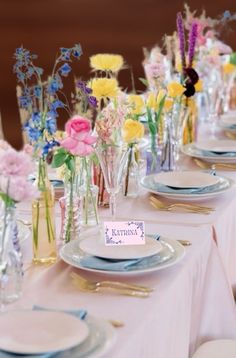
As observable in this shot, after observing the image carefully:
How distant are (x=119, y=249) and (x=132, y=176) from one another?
654 mm

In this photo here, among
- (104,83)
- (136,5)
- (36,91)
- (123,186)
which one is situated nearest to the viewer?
(36,91)

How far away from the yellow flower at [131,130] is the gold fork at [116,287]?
27.4 inches

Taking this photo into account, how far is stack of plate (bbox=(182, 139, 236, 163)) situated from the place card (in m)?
1.04

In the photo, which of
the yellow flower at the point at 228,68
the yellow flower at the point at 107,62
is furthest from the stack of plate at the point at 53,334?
the yellow flower at the point at 228,68

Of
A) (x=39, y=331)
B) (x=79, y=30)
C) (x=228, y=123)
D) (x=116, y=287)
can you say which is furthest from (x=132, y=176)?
(x=79, y=30)

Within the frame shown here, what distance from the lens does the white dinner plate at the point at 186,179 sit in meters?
2.18

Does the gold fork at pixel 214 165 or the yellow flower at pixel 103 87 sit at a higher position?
the yellow flower at pixel 103 87

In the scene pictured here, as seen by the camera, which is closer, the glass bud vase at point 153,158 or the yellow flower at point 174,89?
the glass bud vase at point 153,158

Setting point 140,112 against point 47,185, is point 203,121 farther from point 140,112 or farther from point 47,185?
point 47,185

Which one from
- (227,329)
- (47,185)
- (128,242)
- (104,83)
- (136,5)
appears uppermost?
(136,5)

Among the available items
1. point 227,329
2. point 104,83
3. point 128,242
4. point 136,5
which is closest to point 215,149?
point 104,83

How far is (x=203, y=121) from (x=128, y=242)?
80.4 inches

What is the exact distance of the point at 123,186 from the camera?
220 centimetres

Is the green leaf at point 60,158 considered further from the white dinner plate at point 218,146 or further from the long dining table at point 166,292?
the white dinner plate at point 218,146
